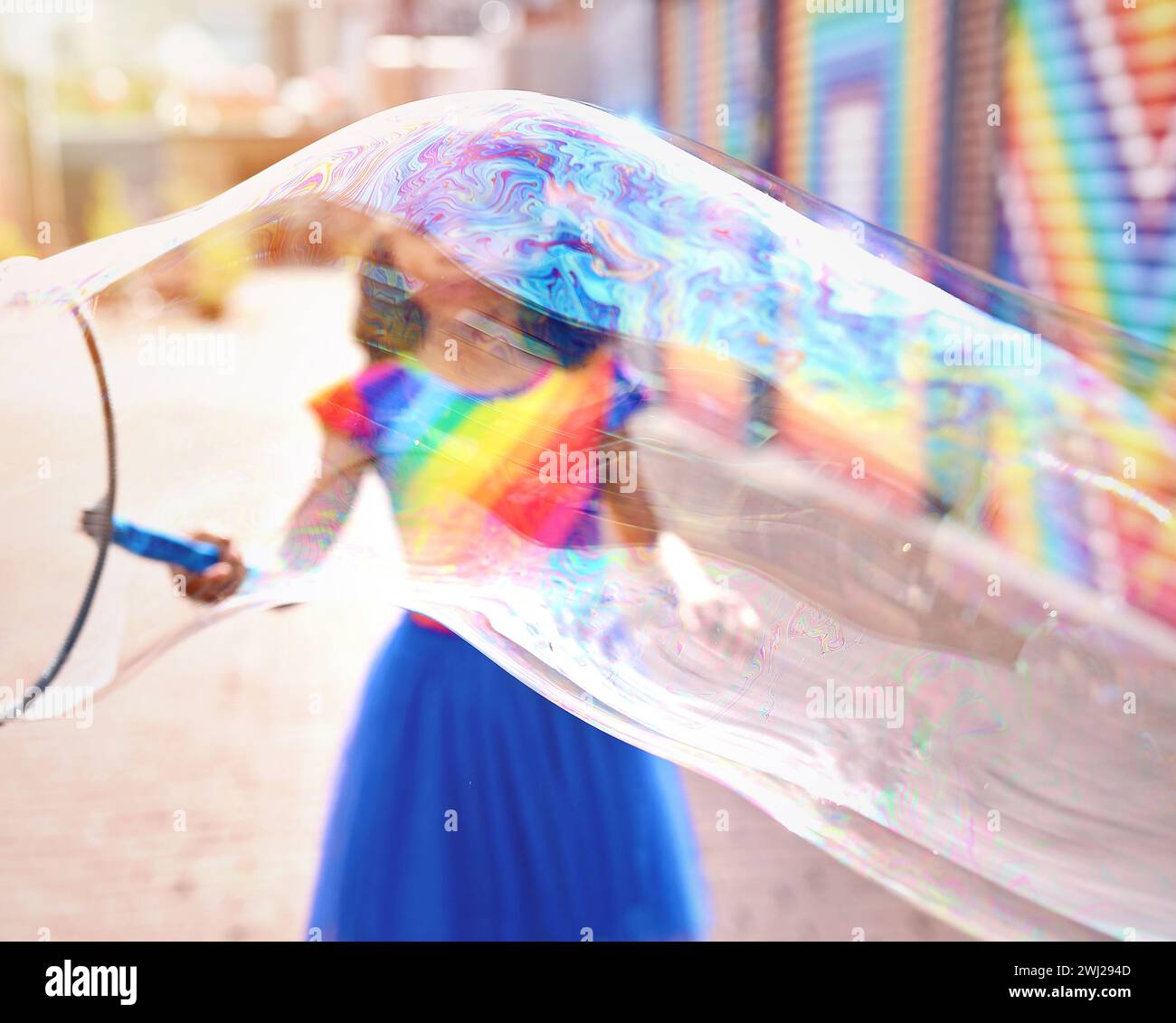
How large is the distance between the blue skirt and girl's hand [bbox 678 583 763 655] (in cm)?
65

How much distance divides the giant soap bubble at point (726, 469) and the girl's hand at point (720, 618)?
0.6 inches

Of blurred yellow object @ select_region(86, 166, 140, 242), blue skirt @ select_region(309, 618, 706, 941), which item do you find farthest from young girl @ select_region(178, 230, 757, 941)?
blurred yellow object @ select_region(86, 166, 140, 242)

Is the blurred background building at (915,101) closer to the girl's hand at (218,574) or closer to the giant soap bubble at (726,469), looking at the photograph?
the giant soap bubble at (726,469)

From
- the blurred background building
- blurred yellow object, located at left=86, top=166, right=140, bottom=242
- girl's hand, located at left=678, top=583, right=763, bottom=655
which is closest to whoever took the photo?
girl's hand, located at left=678, top=583, right=763, bottom=655

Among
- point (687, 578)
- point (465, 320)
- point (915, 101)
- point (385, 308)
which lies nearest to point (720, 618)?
point (687, 578)

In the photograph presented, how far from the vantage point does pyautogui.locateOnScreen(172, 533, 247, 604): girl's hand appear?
7.00ft

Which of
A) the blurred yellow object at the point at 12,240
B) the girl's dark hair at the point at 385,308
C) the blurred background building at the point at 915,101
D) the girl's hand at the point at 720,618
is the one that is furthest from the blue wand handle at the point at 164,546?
the blurred yellow object at the point at 12,240

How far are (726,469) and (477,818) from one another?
42.5 inches

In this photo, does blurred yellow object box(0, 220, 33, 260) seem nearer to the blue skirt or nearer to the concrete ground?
the concrete ground

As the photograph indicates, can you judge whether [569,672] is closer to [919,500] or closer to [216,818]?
[919,500]
